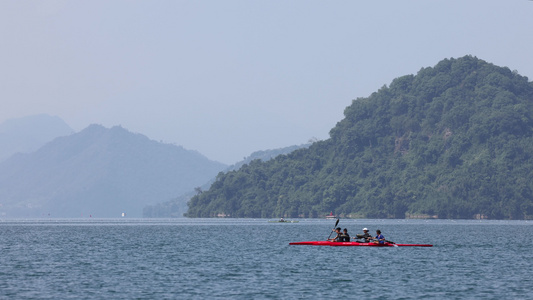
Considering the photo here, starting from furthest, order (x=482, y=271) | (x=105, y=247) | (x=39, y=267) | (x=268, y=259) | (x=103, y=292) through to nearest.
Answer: (x=105, y=247) < (x=268, y=259) < (x=39, y=267) < (x=482, y=271) < (x=103, y=292)

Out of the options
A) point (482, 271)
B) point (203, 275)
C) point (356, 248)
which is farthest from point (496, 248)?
point (203, 275)

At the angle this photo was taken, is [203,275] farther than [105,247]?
No

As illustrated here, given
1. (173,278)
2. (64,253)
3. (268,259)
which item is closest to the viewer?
(173,278)

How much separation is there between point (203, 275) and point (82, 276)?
9.37m

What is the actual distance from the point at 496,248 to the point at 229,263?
37270 mm

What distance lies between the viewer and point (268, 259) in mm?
80062

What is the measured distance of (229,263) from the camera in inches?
2982

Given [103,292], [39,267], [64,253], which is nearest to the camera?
[103,292]

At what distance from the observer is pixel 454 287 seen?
5666cm

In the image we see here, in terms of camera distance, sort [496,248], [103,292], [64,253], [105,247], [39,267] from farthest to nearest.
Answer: [105,247] < [496,248] < [64,253] < [39,267] < [103,292]

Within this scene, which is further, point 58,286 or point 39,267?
point 39,267

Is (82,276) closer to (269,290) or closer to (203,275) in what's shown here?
(203,275)

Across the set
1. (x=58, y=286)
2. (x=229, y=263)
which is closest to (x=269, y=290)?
(x=58, y=286)

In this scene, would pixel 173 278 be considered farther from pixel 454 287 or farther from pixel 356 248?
pixel 356 248
